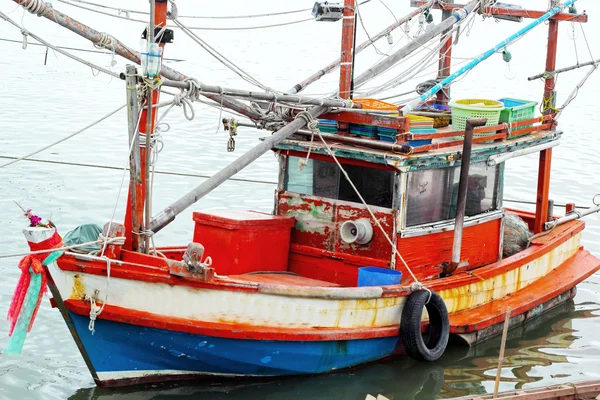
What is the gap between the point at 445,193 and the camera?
33.0ft

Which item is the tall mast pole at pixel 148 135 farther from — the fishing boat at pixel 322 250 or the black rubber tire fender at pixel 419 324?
the black rubber tire fender at pixel 419 324

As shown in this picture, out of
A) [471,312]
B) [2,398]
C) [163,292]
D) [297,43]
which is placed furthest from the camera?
[297,43]

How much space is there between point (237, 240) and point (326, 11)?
8.44ft

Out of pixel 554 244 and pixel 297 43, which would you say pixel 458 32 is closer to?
pixel 554 244

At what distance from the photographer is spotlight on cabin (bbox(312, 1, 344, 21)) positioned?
368 inches

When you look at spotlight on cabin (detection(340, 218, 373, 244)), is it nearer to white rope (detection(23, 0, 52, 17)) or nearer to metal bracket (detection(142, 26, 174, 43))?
metal bracket (detection(142, 26, 174, 43))

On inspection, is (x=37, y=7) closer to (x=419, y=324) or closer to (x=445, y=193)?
(x=419, y=324)

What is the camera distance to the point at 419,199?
9.71 m

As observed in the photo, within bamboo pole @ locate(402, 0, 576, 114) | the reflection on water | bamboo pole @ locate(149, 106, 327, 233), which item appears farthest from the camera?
bamboo pole @ locate(402, 0, 576, 114)

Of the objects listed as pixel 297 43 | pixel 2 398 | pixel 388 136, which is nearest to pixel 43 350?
pixel 2 398

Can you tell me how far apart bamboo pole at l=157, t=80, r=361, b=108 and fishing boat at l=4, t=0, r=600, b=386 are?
0.02 metres

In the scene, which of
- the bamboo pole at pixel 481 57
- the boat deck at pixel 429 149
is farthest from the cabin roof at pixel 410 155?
the bamboo pole at pixel 481 57

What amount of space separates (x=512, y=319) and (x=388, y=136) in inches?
115

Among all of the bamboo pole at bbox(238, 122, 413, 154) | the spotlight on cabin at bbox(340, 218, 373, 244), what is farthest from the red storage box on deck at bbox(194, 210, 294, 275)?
the bamboo pole at bbox(238, 122, 413, 154)
